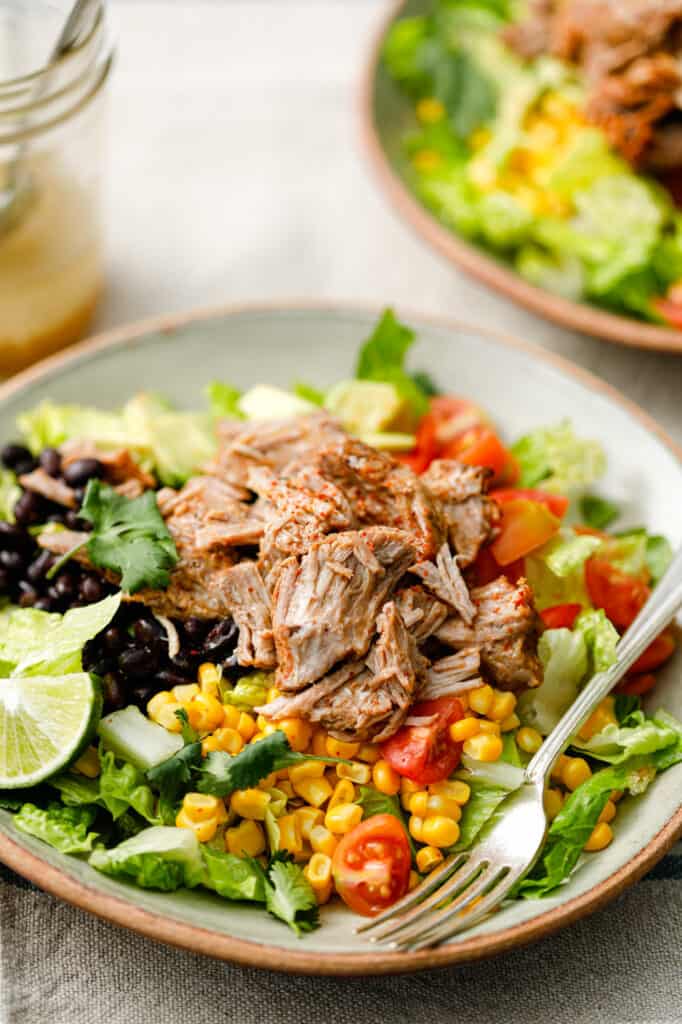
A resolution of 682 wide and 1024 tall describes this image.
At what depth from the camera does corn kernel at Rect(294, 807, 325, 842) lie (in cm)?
442

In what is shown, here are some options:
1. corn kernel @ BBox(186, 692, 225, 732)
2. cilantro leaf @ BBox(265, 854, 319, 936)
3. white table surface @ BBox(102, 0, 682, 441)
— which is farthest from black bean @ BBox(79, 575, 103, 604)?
white table surface @ BBox(102, 0, 682, 441)

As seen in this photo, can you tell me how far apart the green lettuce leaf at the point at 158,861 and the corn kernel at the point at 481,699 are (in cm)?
117

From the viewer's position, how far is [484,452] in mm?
5441

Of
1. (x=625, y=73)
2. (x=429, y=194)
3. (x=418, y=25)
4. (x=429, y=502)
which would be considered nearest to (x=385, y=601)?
(x=429, y=502)

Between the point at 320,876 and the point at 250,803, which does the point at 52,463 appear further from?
the point at 320,876

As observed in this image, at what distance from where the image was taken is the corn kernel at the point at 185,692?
4582 mm

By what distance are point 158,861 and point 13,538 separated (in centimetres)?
169

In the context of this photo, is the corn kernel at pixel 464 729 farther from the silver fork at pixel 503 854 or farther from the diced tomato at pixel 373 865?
the diced tomato at pixel 373 865

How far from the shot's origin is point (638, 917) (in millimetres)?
4699

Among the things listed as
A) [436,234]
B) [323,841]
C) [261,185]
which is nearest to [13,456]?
[323,841]

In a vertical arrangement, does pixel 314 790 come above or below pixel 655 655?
above

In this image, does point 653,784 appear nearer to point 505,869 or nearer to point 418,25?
point 505,869

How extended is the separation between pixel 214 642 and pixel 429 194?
3782 mm

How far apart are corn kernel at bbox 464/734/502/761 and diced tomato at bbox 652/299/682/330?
320 cm
